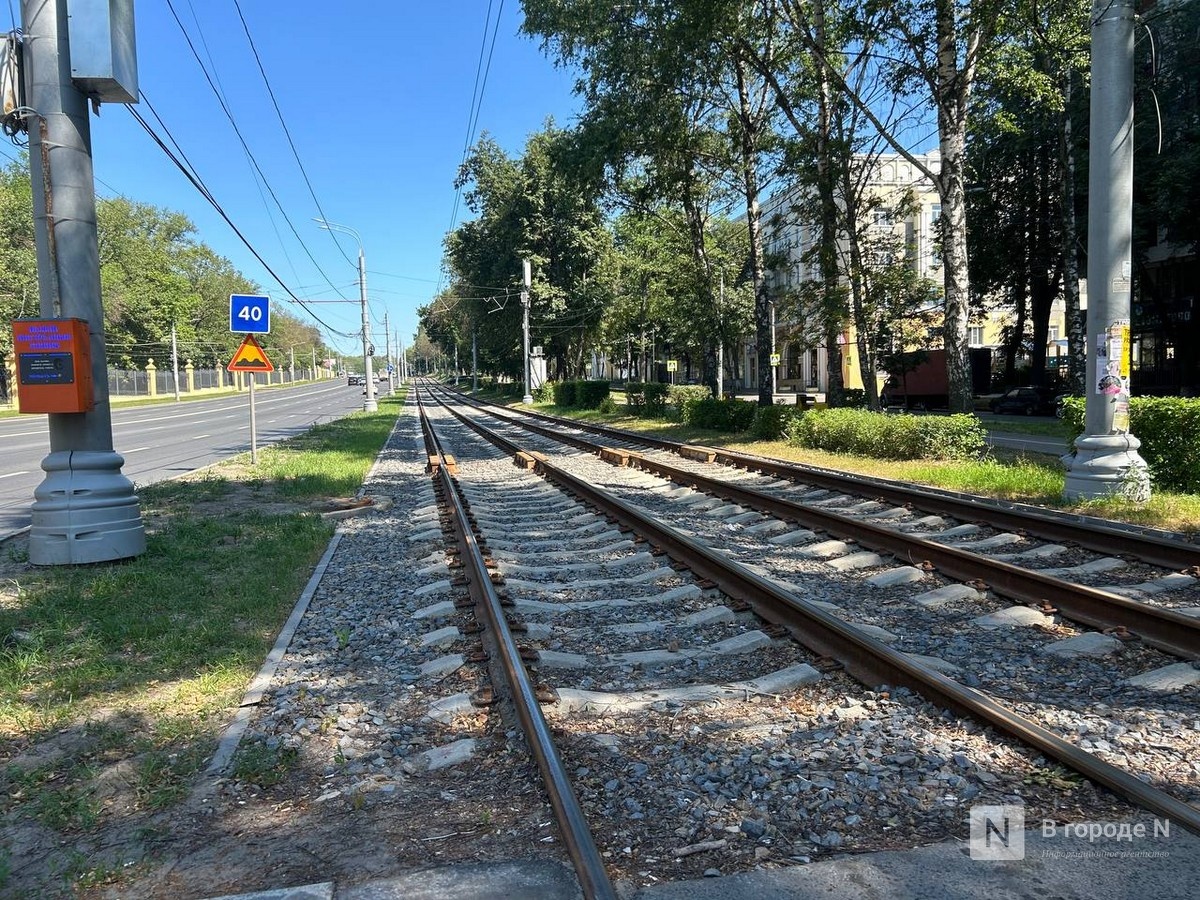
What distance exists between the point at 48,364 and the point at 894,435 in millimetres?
12289

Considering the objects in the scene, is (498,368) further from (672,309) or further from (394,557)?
(394,557)

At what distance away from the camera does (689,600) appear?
5.91m

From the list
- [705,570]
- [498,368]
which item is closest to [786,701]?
[705,570]

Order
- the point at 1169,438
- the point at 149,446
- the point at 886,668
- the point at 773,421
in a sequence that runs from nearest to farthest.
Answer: the point at 886,668, the point at 1169,438, the point at 773,421, the point at 149,446

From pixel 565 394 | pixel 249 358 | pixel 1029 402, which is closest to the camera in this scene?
pixel 249 358

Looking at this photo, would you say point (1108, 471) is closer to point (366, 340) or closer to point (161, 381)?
point (366, 340)

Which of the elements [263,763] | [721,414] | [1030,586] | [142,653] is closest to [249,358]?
[142,653]

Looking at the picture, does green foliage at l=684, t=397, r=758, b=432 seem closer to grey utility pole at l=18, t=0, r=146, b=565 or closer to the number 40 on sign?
the number 40 on sign

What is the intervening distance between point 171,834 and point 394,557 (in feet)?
16.1

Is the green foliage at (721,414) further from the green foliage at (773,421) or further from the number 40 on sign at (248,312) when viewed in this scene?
the number 40 on sign at (248,312)

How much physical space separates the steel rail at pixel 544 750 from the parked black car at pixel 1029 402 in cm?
3415

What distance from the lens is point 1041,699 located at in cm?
396

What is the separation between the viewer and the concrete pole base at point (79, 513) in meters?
7.08

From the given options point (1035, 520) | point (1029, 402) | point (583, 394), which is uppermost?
point (583, 394)
